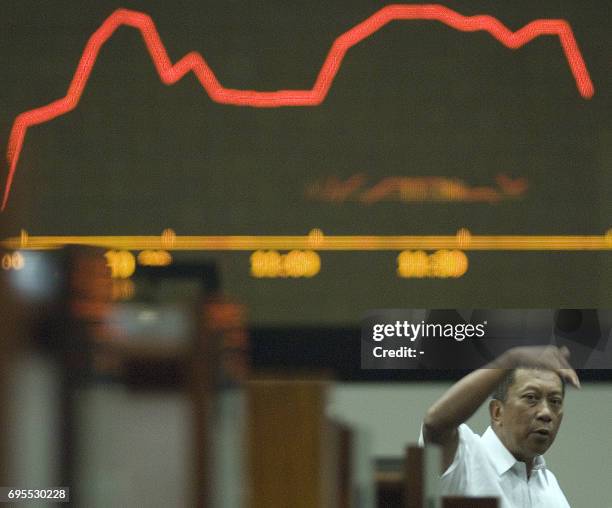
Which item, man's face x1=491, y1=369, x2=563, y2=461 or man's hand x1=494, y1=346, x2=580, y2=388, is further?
man's hand x1=494, y1=346, x2=580, y2=388

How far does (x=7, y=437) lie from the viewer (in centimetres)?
37

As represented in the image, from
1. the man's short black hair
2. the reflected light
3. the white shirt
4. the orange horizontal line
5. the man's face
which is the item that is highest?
the orange horizontal line

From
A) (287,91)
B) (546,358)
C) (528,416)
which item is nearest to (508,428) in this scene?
(528,416)

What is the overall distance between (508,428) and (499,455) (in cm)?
8

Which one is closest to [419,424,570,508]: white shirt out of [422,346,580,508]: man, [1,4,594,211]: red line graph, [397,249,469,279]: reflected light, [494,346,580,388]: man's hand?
[422,346,580,508]: man

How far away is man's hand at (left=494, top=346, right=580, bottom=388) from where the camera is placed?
2.23 metres

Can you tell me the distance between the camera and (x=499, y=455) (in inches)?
73.4

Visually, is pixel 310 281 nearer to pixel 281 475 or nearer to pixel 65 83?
pixel 65 83

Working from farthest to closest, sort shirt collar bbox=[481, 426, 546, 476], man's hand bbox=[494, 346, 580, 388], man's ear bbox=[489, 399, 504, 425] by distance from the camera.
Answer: man's hand bbox=[494, 346, 580, 388]
man's ear bbox=[489, 399, 504, 425]
shirt collar bbox=[481, 426, 546, 476]

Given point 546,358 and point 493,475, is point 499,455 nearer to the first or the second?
point 493,475

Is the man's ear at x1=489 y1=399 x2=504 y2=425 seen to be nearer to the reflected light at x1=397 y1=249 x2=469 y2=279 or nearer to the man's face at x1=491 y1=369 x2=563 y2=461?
the man's face at x1=491 y1=369 x2=563 y2=461

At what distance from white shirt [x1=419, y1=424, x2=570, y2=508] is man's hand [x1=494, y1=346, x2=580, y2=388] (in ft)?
0.86

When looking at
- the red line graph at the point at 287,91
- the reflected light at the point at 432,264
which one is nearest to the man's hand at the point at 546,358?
the reflected light at the point at 432,264

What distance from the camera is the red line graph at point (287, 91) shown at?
2334mm
